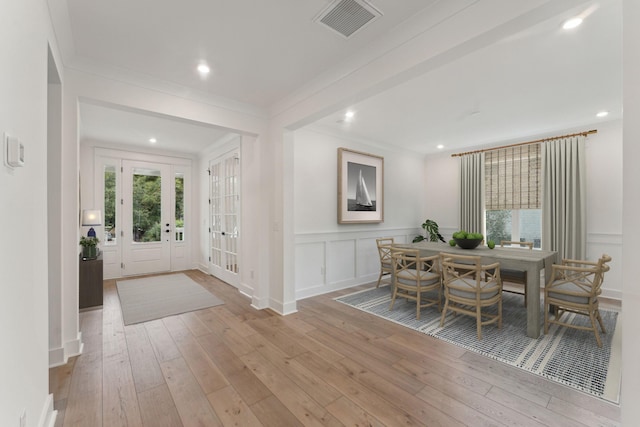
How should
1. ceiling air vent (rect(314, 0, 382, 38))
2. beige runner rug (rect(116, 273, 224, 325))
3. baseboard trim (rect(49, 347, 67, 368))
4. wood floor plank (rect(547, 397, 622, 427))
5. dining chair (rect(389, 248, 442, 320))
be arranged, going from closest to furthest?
wood floor plank (rect(547, 397, 622, 427)) < ceiling air vent (rect(314, 0, 382, 38)) < baseboard trim (rect(49, 347, 67, 368)) < dining chair (rect(389, 248, 442, 320)) < beige runner rug (rect(116, 273, 224, 325))

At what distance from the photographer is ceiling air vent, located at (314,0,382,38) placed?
1.90 meters

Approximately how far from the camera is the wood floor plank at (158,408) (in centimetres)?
175

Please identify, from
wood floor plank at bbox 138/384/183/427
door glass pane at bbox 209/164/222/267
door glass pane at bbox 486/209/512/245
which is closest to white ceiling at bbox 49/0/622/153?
door glass pane at bbox 209/164/222/267

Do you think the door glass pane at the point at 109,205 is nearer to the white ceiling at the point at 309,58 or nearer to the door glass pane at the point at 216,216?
the white ceiling at the point at 309,58

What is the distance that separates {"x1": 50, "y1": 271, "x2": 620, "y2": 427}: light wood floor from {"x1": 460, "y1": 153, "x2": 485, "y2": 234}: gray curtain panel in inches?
137

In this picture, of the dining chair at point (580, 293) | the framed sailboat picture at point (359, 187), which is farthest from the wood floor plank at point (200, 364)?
the dining chair at point (580, 293)

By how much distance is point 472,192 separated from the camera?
5652 mm

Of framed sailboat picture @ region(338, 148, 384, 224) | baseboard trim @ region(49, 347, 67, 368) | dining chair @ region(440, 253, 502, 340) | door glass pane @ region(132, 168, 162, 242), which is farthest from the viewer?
door glass pane @ region(132, 168, 162, 242)

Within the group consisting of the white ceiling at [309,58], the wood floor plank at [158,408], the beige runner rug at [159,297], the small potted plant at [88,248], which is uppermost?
the white ceiling at [309,58]

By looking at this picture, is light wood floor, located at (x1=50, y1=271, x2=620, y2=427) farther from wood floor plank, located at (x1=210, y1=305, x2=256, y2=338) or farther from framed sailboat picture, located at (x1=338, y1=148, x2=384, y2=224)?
framed sailboat picture, located at (x1=338, y1=148, x2=384, y2=224)

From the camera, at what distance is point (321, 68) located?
8.96 feet
